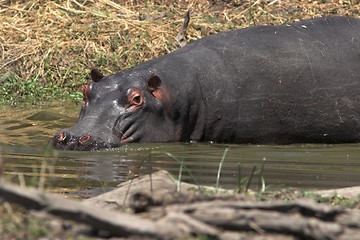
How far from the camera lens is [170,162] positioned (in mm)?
7176

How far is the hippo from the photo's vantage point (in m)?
8.60

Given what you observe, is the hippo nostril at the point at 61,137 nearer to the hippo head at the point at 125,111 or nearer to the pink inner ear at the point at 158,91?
the hippo head at the point at 125,111

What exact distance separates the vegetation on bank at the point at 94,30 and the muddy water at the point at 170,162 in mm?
2063

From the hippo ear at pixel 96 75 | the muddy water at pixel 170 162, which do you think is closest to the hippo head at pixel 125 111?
the hippo ear at pixel 96 75

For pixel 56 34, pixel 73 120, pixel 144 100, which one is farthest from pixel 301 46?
pixel 56 34

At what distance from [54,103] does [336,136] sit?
3.51 m

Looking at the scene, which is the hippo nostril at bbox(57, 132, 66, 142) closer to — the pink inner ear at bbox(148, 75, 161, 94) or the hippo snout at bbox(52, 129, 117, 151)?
the hippo snout at bbox(52, 129, 117, 151)

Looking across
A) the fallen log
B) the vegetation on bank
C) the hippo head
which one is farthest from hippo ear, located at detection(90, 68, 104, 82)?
the fallen log

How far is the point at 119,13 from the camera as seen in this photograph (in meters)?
13.2

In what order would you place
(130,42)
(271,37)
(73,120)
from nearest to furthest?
(271,37)
(73,120)
(130,42)

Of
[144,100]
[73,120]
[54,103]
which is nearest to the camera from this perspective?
[144,100]

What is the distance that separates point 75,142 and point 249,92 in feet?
5.83

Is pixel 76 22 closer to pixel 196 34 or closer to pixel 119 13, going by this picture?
pixel 119 13

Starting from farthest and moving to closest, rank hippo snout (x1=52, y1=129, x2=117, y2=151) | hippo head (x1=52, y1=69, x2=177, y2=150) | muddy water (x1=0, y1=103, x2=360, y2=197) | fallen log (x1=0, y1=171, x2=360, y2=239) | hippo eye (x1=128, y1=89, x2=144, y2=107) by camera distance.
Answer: hippo eye (x1=128, y1=89, x2=144, y2=107)
hippo head (x1=52, y1=69, x2=177, y2=150)
hippo snout (x1=52, y1=129, x2=117, y2=151)
muddy water (x1=0, y1=103, x2=360, y2=197)
fallen log (x1=0, y1=171, x2=360, y2=239)
